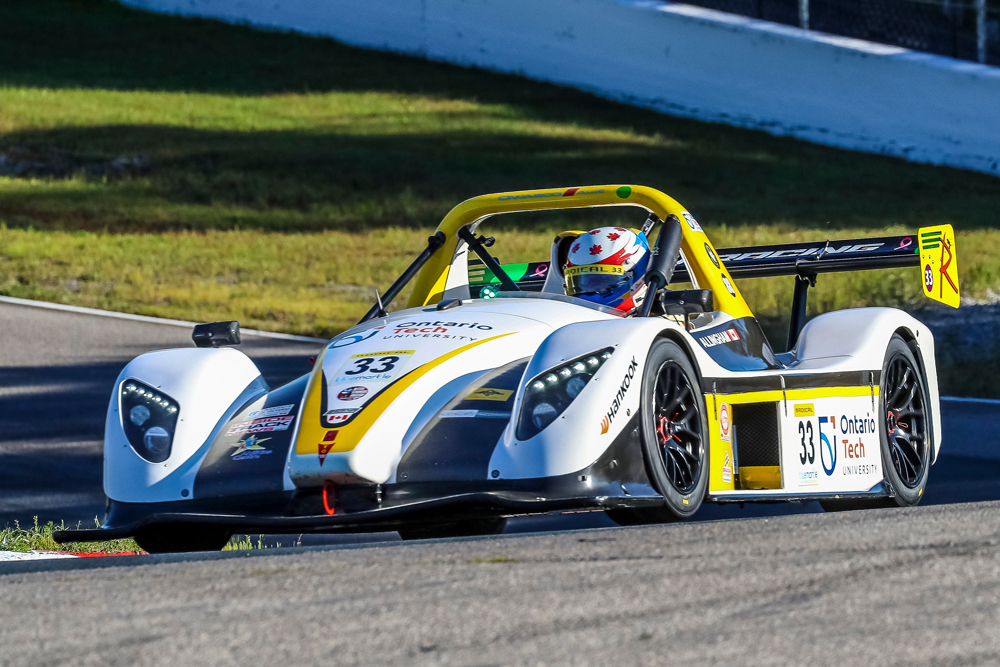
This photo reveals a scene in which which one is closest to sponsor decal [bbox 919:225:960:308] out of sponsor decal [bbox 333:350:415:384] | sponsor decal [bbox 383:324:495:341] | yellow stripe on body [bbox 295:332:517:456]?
sponsor decal [bbox 383:324:495:341]

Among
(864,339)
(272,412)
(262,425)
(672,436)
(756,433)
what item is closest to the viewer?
(672,436)

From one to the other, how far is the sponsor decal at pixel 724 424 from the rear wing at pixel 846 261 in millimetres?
1654

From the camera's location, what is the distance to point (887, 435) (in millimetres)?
6266

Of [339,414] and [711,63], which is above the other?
[711,63]

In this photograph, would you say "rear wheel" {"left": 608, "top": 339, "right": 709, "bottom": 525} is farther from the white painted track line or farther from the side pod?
the white painted track line

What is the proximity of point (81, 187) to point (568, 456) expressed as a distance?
51.9ft

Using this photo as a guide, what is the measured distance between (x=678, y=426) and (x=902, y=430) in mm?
1984

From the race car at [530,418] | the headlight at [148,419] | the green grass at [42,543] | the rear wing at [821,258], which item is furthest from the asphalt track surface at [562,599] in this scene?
the rear wing at [821,258]

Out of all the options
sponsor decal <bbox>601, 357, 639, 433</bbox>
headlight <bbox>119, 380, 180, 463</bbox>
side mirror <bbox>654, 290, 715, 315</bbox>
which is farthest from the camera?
side mirror <bbox>654, 290, 715, 315</bbox>

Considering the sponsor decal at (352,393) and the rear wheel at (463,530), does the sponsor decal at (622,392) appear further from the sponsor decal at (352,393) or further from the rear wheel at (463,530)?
the rear wheel at (463,530)

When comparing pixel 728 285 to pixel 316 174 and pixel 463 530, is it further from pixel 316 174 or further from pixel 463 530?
pixel 316 174

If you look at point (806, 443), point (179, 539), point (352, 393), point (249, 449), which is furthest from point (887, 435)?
point (179, 539)

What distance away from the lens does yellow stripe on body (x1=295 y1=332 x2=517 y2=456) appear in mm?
4750

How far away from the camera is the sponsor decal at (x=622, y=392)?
459 centimetres
